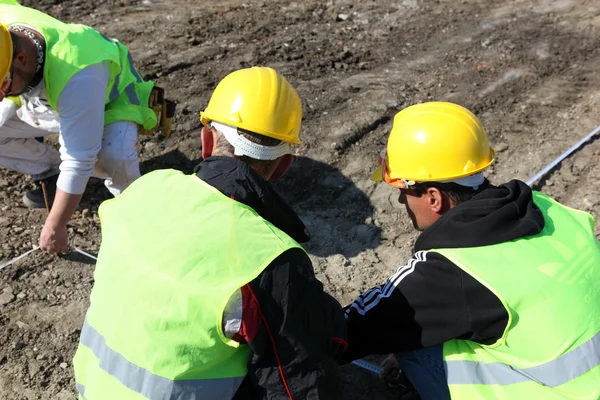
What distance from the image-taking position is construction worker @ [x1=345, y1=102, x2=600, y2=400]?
2.11 meters

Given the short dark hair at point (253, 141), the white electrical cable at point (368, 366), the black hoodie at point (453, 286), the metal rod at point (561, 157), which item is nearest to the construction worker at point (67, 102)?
the short dark hair at point (253, 141)

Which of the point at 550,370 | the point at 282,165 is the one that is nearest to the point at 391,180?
the point at 282,165

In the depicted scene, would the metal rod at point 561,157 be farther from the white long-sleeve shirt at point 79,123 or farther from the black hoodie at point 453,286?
the white long-sleeve shirt at point 79,123

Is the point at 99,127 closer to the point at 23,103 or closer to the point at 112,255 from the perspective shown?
the point at 23,103

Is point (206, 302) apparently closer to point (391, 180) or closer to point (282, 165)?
point (282, 165)

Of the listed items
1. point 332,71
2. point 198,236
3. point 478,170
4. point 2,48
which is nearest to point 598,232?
point 478,170

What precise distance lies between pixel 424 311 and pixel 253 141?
921mm

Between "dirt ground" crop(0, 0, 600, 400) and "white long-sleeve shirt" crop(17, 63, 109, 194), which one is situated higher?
"white long-sleeve shirt" crop(17, 63, 109, 194)

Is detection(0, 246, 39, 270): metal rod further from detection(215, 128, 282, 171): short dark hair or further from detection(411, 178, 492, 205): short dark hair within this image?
detection(411, 178, 492, 205): short dark hair

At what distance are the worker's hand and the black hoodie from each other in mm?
1872

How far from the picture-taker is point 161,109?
431 cm

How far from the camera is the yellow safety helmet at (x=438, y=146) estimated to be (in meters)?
2.49

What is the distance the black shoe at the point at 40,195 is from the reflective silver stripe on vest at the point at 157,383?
2437 millimetres

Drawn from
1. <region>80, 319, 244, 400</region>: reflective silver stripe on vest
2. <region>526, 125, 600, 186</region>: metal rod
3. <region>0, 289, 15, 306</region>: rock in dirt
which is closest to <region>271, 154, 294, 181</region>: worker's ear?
<region>80, 319, 244, 400</region>: reflective silver stripe on vest
